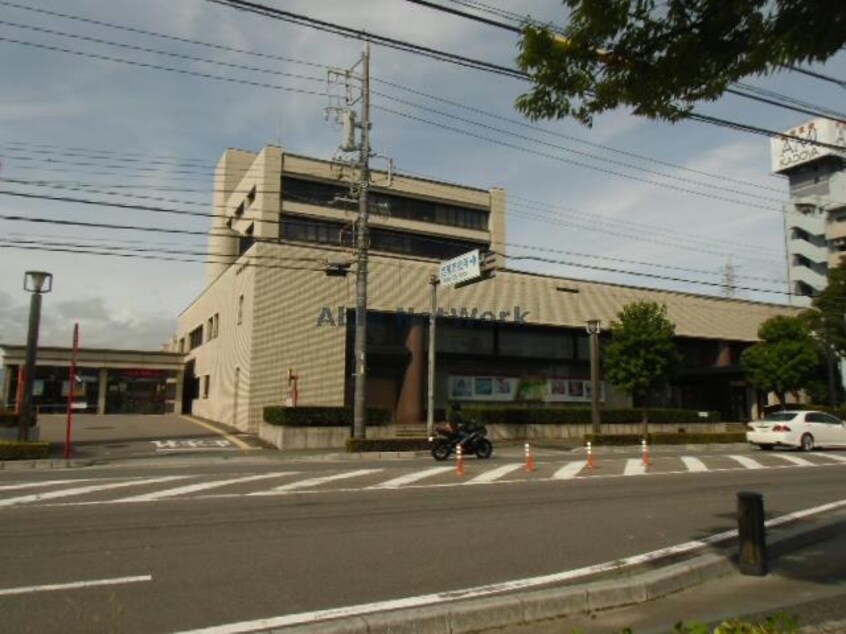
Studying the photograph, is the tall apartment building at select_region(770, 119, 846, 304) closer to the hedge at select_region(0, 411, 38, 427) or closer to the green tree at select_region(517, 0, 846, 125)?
the hedge at select_region(0, 411, 38, 427)

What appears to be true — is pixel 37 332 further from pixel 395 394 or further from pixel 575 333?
pixel 575 333

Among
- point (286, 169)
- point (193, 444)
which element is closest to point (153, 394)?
point (286, 169)

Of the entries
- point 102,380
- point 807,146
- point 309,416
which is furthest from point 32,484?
point 807,146

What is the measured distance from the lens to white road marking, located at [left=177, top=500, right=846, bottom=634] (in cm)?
549

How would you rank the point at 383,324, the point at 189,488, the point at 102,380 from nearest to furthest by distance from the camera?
1. the point at 189,488
2. the point at 383,324
3. the point at 102,380

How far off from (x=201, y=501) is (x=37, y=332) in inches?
556

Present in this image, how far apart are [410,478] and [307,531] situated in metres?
6.43

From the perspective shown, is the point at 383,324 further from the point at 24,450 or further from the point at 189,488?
the point at 189,488

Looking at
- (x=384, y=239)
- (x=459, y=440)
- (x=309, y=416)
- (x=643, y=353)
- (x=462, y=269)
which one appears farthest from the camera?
(x=384, y=239)

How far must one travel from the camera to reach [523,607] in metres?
5.67

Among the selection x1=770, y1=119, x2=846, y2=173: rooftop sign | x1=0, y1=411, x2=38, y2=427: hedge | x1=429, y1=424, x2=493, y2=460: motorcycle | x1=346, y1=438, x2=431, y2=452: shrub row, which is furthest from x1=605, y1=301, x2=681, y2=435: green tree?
x1=770, y1=119, x2=846, y2=173: rooftop sign

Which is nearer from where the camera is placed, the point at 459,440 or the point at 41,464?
the point at 41,464

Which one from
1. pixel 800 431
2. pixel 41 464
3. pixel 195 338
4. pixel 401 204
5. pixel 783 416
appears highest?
pixel 401 204

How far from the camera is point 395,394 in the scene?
117 ft
